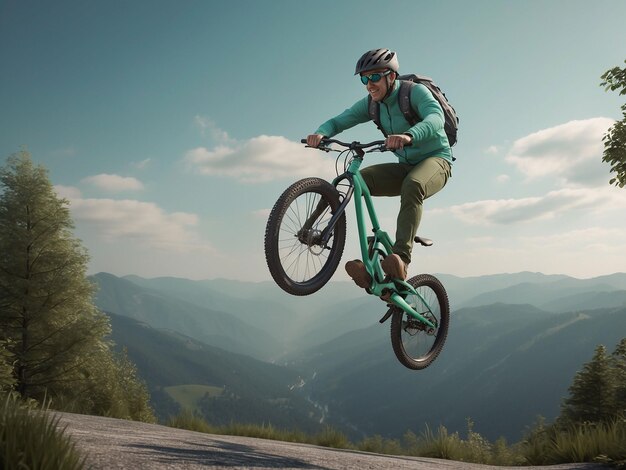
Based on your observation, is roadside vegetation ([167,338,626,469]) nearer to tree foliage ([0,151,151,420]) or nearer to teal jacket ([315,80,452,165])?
teal jacket ([315,80,452,165])

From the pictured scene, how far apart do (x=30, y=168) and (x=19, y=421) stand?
26666 mm

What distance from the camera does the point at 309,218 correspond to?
566 cm

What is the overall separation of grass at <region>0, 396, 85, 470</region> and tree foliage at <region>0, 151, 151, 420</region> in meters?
22.4

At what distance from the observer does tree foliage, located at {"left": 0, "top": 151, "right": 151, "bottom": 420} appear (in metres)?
23.6

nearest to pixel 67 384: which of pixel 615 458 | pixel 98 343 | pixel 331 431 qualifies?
pixel 98 343

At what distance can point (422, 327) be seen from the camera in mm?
7648

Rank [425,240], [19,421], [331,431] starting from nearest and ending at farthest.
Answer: [19,421]
[425,240]
[331,431]

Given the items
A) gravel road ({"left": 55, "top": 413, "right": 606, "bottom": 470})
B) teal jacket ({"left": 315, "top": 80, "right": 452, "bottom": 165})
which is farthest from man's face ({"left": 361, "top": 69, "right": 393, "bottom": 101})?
gravel road ({"left": 55, "top": 413, "right": 606, "bottom": 470})

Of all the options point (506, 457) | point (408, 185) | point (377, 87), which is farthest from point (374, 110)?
point (506, 457)

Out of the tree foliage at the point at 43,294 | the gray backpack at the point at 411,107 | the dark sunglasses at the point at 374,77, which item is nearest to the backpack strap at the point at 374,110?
the gray backpack at the point at 411,107

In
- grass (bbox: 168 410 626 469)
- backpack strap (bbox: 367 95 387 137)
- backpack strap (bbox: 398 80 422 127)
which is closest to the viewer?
backpack strap (bbox: 398 80 422 127)

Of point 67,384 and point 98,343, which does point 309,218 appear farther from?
point 67,384

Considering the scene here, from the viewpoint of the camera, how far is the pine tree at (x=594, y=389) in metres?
24.8

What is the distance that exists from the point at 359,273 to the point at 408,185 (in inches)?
49.2
